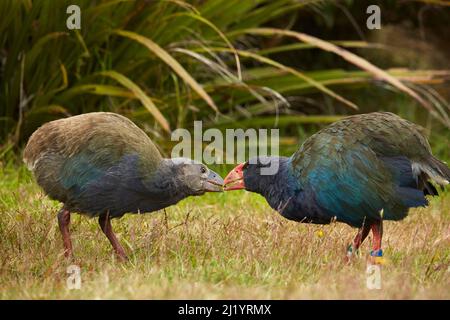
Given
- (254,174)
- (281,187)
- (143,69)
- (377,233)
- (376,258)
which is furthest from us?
(143,69)

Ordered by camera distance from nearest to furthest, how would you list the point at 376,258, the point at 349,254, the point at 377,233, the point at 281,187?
1. the point at 376,258
2. the point at 349,254
3. the point at 377,233
4. the point at 281,187

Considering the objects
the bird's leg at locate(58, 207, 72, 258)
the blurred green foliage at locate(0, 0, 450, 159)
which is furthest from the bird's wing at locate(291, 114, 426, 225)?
the blurred green foliage at locate(0, 0, 450, 159)

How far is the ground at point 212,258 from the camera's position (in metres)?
3.79

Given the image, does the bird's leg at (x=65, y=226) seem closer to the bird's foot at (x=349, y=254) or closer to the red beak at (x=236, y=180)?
the red beak at (x=236, y=180)

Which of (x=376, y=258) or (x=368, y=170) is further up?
(x=368, y=170)

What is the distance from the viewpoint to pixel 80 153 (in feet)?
14.7

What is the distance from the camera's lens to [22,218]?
500cm

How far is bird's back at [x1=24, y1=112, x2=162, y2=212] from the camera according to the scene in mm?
4461

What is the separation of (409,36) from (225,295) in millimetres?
7351

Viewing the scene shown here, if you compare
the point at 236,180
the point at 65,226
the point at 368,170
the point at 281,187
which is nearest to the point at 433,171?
the point at 368,170

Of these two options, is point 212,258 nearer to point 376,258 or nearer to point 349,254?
point 349,254

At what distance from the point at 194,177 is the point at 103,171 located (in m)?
0.52

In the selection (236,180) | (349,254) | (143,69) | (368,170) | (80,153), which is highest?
(143,69)

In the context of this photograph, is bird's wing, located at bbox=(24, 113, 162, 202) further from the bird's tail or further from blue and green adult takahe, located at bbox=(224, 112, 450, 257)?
the bird's tail
